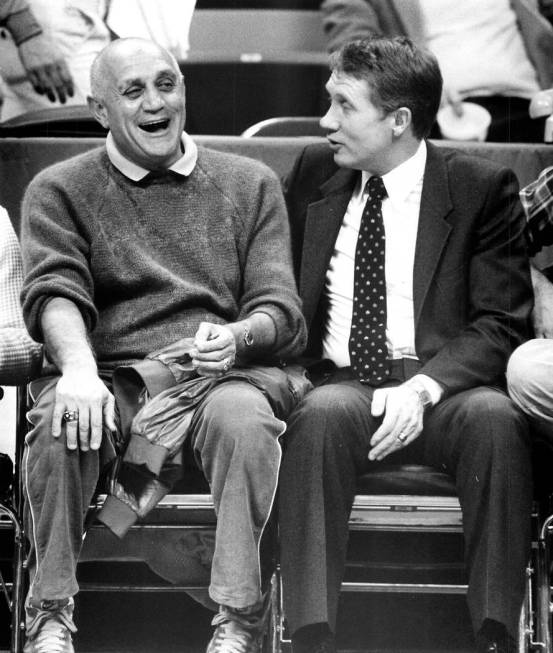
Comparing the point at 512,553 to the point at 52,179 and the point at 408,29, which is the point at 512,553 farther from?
the point at 408,29

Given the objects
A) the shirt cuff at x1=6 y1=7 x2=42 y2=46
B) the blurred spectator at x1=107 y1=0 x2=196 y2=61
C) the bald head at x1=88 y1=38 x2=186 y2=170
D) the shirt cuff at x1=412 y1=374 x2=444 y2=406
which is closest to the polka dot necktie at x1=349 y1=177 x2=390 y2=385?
the shirt cuff at x1=412 y1=374 x2=444 y2=406

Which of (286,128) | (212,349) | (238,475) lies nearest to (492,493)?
(238,475)

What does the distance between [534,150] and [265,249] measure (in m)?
0.92

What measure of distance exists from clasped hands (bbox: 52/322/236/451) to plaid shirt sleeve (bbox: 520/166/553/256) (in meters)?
0.85

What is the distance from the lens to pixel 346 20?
3311 mm

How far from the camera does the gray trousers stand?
2.12 m

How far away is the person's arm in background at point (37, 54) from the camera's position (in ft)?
10.4

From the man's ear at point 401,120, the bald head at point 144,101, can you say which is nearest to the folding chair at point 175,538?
the bald head at point 144,101

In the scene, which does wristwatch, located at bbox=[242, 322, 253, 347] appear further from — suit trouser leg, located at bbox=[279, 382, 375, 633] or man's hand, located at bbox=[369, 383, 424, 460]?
man's hand, located at bbox=[369, 383, 424, 460]

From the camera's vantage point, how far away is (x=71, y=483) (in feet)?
7.15

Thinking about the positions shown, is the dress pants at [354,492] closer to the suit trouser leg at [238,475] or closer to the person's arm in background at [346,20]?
the suit trouser leg at [238,475]

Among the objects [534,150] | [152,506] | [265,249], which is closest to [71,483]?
[152,506]

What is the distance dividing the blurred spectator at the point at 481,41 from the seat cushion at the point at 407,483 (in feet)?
4.28

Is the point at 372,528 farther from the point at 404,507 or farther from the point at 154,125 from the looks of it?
the point at 154,125
